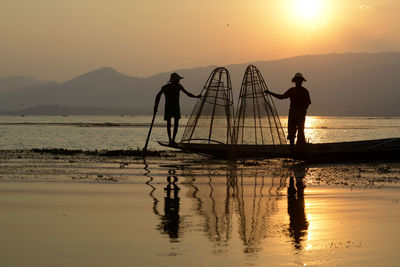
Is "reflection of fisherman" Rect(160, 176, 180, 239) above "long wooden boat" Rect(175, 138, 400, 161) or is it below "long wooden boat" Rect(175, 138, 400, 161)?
below

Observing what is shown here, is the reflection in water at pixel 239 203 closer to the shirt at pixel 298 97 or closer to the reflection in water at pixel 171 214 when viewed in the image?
the reflection in water at pixel 171 214

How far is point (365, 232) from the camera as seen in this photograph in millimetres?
8922

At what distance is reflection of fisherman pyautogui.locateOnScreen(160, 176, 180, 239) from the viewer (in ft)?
29.3

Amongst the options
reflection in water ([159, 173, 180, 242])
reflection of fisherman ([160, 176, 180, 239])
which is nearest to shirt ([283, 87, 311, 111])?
reflection in water ([159, 173, 180, 242])

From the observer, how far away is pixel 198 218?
1008 centimetres

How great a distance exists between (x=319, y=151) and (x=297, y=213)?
12.8 m

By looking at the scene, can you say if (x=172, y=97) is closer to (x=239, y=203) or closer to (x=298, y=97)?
(x=298, y=97)

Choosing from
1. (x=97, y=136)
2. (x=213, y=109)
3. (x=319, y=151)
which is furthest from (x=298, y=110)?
(x=97, y=136)

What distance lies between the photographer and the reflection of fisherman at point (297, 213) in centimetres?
865

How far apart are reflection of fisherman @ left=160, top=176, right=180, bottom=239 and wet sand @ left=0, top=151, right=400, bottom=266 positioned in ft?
0.05

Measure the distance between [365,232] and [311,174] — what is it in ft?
28.5

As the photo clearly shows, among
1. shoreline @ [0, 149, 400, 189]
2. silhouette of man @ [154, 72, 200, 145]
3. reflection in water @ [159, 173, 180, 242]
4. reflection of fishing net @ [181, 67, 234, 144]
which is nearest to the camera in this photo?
reflection in water @ [159, 173, 180, 242]

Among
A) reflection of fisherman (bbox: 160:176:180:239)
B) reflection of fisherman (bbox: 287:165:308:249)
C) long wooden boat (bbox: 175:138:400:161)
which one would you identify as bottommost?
reflection of fisherman (bbox: 160:176:180:239)

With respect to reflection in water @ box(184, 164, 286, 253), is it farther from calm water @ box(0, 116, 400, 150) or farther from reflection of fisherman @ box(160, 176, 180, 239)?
calm water @ box(0, 116, 400, 150)
